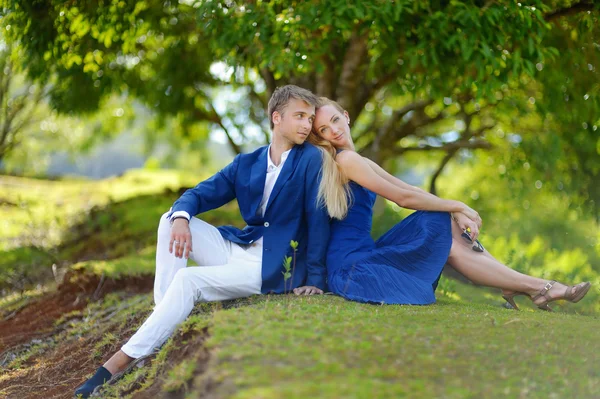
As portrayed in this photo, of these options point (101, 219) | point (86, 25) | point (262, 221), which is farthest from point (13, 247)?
point (262, 221)

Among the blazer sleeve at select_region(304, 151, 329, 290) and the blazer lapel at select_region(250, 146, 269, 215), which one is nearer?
the blazer sleeve at select_region(304, 151, 329, 290)

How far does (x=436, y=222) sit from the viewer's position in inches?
208

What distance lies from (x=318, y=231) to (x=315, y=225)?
0.17 feet

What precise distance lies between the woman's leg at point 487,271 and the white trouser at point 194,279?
162 cm

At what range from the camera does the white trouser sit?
4.39 m

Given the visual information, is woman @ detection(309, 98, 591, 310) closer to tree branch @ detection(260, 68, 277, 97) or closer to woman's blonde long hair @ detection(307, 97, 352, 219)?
woman's blonde long hair @ detection(307, 97, 352, 219)

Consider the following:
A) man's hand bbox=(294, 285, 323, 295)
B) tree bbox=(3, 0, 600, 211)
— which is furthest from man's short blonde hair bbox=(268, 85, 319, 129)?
tree bbox=(3, 0, 600, 211)

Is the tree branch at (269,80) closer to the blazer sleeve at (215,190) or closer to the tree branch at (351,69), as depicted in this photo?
the tree branch at (351,69)

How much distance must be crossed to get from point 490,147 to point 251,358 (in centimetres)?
944

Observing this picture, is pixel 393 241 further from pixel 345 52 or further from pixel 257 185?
pixel 345 52

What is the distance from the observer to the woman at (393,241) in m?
5.04

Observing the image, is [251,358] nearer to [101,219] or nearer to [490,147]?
[490,147]

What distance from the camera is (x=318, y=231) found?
508 centimetres

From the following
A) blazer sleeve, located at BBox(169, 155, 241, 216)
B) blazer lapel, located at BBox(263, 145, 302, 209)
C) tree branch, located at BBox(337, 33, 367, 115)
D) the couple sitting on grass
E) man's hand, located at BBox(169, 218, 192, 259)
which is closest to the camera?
man's hand, located at BBox(169, 218, 192, 259)
